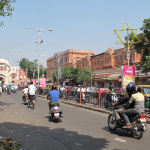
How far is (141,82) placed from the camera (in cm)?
3406

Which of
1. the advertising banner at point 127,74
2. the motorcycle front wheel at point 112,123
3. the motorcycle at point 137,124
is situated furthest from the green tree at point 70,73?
the motorcycle at point 137,124

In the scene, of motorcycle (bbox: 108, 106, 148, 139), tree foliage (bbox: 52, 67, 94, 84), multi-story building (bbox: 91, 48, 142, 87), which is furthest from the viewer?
tree foliage (bbox: 52, 67, 94, 84)

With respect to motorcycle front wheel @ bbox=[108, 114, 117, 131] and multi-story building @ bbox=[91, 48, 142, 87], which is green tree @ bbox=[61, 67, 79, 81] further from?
motorcycle front wheel @ bbox=[108, 114, 117, 131]

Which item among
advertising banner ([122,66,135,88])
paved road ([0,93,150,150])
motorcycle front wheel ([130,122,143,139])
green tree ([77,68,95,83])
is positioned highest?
green tree ([77,68,95,83])

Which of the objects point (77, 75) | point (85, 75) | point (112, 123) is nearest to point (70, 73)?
point (77, 75)

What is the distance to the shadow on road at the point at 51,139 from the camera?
585cm

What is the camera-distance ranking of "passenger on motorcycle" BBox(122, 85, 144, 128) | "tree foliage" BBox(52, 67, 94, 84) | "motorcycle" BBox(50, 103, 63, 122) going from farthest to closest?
"tree foliage" BBox(52, 67, 94, 84) → "motorcycle" BBox(50, 103, 63, 122) → "passenger on motorcycle" BBox(122, 85, 144, 128)

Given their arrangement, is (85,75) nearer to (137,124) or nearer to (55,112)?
(55,112)

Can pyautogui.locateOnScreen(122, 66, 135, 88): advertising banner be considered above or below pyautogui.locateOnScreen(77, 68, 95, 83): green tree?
below

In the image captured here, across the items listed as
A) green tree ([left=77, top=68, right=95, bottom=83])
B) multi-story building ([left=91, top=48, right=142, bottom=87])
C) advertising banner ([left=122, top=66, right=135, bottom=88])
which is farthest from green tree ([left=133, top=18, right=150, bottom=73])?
green tree ([left=77, top=68, right=95, bottom=83])

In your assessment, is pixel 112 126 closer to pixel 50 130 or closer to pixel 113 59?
pixel 50 130

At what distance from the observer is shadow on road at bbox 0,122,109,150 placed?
5.85 meters

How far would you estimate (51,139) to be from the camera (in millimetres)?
6641

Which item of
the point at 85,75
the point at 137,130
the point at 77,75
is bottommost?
the point at 137,130
